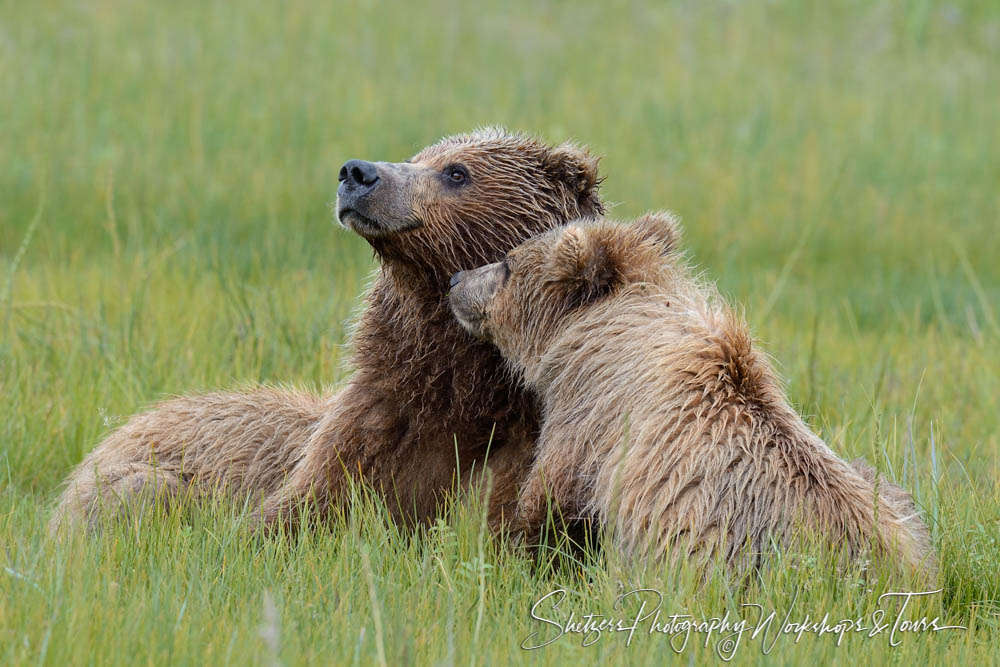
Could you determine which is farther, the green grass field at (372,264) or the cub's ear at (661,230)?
the cub's ear at (661,230)

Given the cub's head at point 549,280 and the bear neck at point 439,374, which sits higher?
the cub's head at point 549,280

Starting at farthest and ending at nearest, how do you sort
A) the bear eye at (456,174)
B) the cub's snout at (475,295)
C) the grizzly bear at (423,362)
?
the bear eye at (456,174) → the grizzly bear at (423,362) → the cub's snout at (475,295)

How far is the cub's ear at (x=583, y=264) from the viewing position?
4.51 m

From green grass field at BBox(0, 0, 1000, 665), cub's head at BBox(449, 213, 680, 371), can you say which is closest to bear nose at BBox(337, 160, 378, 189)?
cub's head at BBox(449, 213, 680, 371)

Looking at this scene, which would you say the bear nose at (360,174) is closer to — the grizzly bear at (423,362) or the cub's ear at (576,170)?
the grizzly bear at (423,362)

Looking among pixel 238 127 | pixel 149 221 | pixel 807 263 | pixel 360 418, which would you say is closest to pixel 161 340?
pixel 360 418

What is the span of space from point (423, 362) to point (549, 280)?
2.24ft

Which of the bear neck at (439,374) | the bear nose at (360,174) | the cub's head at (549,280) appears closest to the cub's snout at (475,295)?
the cub's head at (549,280)

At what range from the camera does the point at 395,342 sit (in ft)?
16.8

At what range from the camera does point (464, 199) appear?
5.11 meters

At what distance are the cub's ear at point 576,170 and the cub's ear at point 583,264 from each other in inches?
28.3

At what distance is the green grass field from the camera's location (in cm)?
370

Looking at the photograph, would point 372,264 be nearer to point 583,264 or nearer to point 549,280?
point 549,280

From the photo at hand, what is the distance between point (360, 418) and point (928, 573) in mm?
2141
